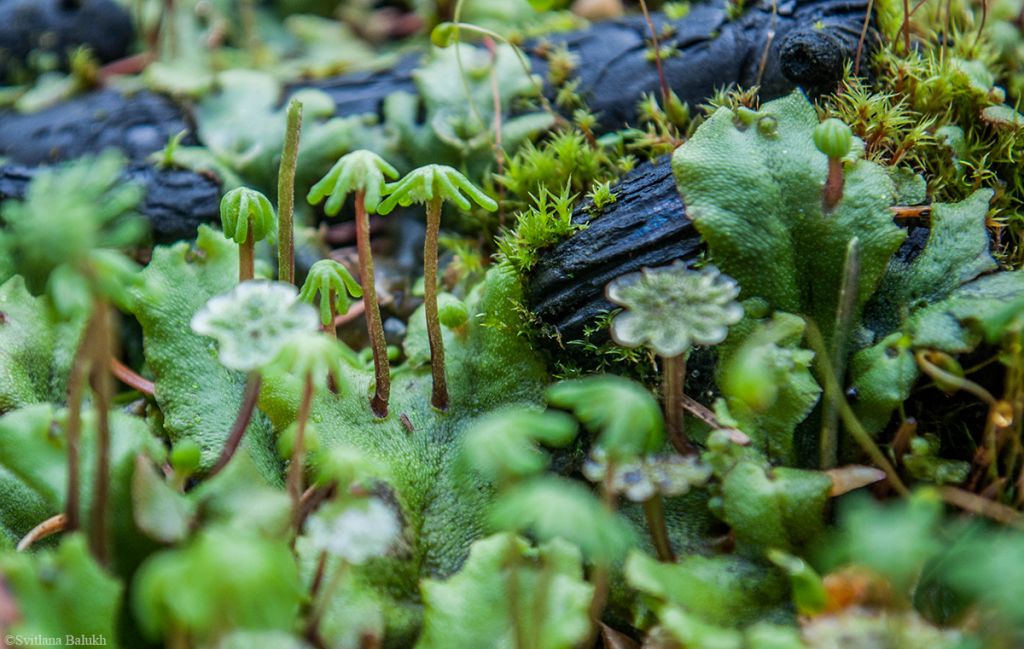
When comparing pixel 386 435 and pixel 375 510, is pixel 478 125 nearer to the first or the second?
pixel 386 435

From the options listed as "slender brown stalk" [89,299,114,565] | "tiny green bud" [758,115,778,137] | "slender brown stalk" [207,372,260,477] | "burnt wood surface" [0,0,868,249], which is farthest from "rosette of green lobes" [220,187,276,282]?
"tiny green bud" [758,115,778,137]

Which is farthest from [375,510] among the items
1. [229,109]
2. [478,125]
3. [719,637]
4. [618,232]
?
[229,109]

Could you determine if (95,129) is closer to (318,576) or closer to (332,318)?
(332,318)

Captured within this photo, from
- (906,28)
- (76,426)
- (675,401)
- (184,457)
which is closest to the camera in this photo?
(76,426)

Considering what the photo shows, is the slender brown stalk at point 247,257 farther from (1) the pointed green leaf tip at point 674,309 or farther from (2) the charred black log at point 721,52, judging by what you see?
(2) the charred black log at point 721,52

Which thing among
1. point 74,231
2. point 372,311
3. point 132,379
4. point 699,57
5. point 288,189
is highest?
point 74,231

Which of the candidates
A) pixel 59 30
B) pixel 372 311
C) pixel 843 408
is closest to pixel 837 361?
pixel 843 408

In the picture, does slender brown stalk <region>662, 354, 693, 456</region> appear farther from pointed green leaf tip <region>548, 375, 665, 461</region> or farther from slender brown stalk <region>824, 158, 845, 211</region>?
slender brown stalk <region>824, 158, 845, 211</region>
